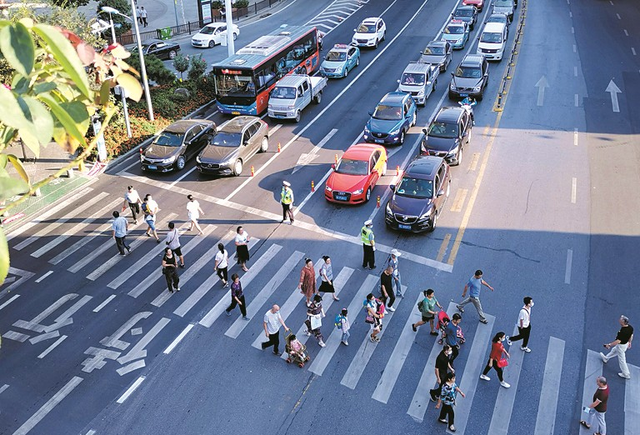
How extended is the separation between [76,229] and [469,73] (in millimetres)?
22426

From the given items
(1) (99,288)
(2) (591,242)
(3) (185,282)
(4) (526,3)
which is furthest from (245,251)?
(4) (526,3)

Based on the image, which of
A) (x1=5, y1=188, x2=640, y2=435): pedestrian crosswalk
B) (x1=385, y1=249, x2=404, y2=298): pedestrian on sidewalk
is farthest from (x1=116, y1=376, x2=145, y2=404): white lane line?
(x1=385, y1=249, x2=404, y2=298): pedestrian on sidewalk

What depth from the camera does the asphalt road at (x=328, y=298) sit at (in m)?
12.8

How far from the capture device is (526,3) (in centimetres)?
5531

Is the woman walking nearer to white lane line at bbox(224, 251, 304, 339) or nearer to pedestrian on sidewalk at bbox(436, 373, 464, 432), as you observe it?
white lane line at bbox(224, 251, 304, 339)

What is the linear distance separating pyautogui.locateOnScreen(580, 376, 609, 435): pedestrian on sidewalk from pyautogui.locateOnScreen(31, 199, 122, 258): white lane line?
17.1 metres

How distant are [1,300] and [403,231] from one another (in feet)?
42.7

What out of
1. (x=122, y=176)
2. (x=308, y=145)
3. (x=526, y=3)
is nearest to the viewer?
(x=122, y=176)

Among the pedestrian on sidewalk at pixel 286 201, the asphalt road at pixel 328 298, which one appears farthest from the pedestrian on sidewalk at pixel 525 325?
the pedestrian on sidewalk at pixel 286 201

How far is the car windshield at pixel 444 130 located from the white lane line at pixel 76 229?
44.6 ft

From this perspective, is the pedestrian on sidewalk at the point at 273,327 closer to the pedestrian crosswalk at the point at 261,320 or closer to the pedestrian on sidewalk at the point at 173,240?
the pedestrian crosswalk at the point at 261,320

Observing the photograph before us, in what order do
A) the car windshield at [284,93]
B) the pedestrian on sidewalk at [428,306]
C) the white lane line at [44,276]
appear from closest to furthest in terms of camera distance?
1. the pedestrian on sidewalk at [428,306]
2. the white lane line at [44,276]
3. the car windshield at [284,93]

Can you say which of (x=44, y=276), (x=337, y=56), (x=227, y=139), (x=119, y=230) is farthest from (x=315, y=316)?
(x=337, y=56)

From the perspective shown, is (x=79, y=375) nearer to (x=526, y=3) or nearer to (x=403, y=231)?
(x=403, y=231)
